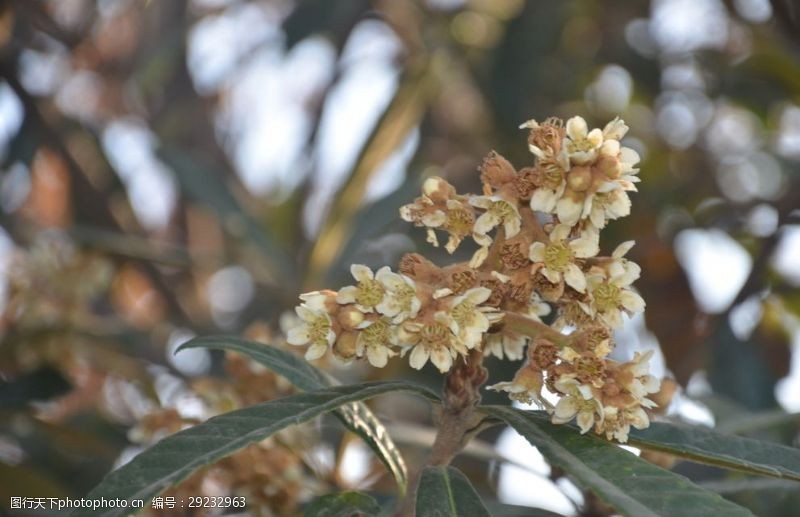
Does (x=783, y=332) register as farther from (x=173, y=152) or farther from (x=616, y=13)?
(x=173, y=152)

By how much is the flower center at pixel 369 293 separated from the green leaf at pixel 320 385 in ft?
0.43

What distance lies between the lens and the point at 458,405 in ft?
3.33

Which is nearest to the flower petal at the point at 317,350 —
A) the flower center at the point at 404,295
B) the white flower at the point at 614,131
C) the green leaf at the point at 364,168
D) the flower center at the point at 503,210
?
the flower center at the point at 404,295

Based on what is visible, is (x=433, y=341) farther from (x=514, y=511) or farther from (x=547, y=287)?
(x=514, y=511)

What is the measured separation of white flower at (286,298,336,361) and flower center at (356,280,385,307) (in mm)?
40

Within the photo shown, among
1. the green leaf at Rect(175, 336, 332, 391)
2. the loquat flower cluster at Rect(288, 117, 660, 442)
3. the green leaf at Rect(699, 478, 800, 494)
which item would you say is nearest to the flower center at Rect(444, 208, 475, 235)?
the loquat flower cluster at Rect(288, 117, 660, 442)

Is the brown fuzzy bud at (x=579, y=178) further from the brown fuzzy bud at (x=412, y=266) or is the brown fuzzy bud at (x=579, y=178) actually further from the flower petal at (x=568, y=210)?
the brown fuzzy bud at (x=412, y=266)

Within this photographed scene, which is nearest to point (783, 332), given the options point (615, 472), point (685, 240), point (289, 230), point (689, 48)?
point (685, 240)

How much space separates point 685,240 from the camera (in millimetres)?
2420

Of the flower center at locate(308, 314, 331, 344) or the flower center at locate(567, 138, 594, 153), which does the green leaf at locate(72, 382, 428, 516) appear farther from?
the flower center at locate(567, 138, 594, 153)

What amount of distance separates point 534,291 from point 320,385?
25cm

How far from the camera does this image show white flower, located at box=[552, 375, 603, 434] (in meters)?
0.93

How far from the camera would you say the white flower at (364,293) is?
96 centimetres

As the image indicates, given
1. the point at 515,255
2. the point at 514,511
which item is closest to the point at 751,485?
the point at 514,511
